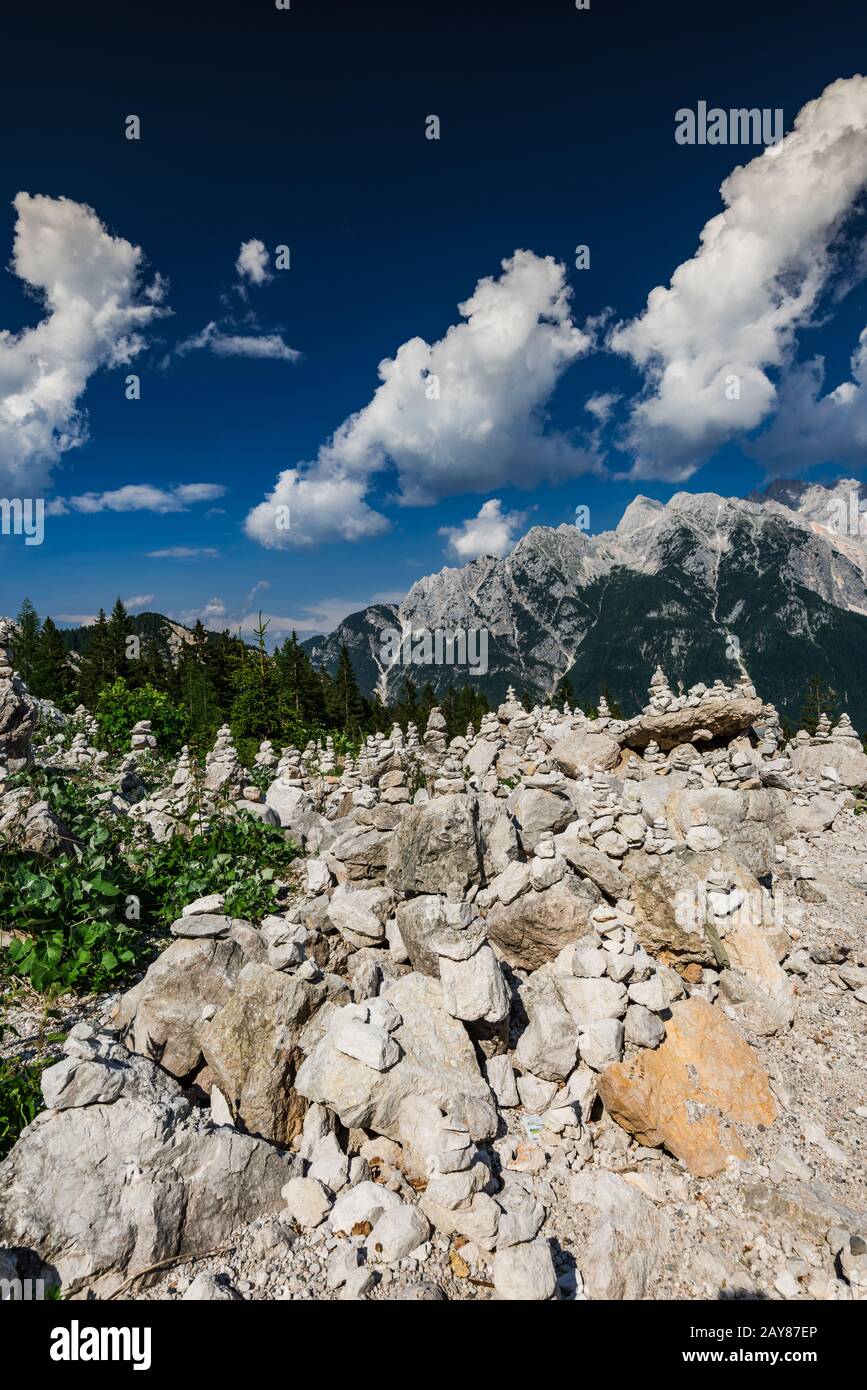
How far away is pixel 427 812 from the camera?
37.6 ft

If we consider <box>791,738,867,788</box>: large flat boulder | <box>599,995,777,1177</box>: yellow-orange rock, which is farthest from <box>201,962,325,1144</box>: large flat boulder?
<box>791,738,867,788</box>: large flat boulder

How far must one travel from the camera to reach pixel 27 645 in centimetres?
5462

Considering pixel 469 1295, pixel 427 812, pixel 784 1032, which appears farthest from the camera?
pixel 427 812

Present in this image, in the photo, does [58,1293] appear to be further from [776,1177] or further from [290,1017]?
[776,1177]

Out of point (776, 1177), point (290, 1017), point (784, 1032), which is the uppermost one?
point (290, 1017)

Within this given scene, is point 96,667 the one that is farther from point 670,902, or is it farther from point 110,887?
point 670,902

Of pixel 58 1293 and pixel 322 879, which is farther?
pixel 322 879

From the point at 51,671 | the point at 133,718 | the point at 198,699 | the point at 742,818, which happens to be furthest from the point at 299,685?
the point at 742,818

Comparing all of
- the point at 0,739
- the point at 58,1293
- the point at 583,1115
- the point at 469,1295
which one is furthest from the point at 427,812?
the point at 0,739

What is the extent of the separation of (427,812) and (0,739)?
1365 centimetres

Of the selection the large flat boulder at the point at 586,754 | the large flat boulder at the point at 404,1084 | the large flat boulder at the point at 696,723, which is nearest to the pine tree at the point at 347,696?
the large flat boulder at the point at 586,754

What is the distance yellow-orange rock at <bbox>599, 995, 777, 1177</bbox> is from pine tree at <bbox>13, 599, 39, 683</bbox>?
43.0 metres

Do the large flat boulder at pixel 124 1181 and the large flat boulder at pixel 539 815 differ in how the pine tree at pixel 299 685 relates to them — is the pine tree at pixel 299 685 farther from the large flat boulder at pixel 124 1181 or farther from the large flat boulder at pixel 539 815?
the large flat boulder at pixel 124 1181

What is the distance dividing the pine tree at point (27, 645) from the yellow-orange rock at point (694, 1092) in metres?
43.0
